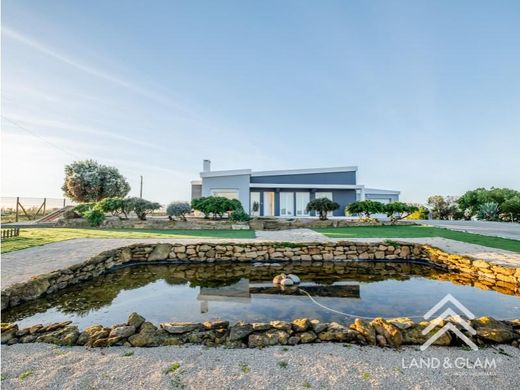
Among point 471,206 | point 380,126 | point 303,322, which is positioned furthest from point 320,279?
point 471,206

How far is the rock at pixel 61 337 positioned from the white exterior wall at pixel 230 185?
15.2 m

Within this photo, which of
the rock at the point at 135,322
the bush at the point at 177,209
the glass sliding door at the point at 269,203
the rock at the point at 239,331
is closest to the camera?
the rock at the point at 239,331

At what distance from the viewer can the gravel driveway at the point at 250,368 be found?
214 cm

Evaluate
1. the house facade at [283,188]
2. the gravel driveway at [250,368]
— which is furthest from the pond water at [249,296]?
the house facade at [283,188]

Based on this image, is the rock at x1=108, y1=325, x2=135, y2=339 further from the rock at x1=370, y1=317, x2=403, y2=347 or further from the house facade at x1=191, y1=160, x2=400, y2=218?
the house facade at x1=191, y1=160, x2=400, y2=218

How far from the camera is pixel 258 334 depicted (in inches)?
116

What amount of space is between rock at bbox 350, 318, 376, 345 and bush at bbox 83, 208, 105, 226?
51.8 feet

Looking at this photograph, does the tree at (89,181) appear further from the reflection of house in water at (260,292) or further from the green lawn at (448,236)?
the reflection of house in water at (260,292)

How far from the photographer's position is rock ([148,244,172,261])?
7.98 meters

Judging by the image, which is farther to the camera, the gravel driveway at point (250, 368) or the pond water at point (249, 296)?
the pond water at point (249, 296)

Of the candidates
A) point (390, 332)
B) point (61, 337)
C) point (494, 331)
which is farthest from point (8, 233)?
point (494, 331)

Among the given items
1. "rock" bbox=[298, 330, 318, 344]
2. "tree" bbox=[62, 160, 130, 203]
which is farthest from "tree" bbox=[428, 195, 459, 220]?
"tree" bbox=[62, 160, 130, 203]

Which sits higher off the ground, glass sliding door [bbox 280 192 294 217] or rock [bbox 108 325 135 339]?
glass sliding door [bbox 280 192 294 217]

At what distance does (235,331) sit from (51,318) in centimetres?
313
